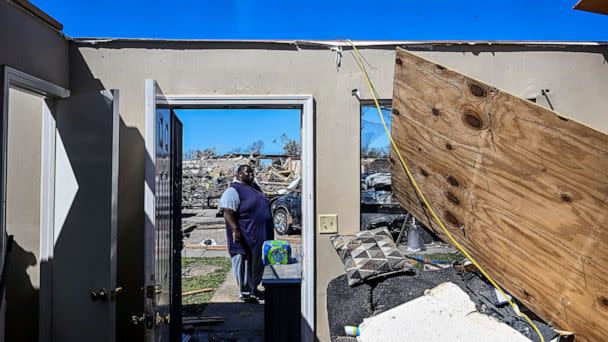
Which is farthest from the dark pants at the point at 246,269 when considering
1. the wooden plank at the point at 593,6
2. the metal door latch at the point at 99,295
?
the wooden plank at the point at 593,6

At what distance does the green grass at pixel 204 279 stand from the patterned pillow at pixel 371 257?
352cm

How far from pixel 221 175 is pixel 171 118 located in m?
12.3

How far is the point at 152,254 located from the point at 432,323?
167cm

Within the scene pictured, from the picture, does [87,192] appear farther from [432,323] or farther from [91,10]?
[91,10]

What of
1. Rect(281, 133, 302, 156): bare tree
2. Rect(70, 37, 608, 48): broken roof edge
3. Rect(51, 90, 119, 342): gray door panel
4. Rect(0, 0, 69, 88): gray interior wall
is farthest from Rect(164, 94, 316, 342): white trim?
Rect(281, 133, 302, 156): bare tree

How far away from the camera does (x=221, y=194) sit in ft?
47.0

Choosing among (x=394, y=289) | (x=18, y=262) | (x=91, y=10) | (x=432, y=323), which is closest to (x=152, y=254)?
(x=18, y=262)

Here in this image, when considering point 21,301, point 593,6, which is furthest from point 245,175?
point 593,6

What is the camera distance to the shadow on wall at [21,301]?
2838 mm

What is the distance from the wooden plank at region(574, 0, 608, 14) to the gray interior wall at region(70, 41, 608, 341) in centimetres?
56

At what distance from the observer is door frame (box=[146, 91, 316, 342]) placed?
3.01 metres

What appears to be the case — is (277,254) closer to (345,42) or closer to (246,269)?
(246,269)

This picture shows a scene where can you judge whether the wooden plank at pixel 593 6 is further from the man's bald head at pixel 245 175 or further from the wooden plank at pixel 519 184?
the man's bald head at pixel 245 175

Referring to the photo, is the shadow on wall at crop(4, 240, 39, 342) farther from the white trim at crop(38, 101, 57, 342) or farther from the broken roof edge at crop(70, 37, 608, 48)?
the broken roof edge at crop(70, 37, 608, 48)
